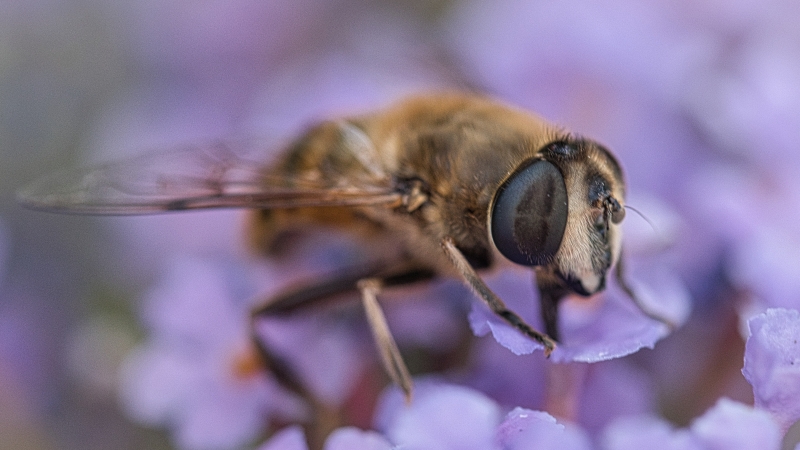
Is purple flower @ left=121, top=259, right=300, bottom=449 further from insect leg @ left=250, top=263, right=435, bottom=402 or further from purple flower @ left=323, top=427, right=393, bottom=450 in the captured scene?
purple flower @ left=323, top=427, right=393, bottom=450

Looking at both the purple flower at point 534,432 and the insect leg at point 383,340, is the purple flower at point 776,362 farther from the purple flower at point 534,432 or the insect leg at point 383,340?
the insect leg at point 383,340

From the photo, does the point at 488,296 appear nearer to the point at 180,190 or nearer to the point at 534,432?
the point at 534,432

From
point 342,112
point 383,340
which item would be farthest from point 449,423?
point 342,112

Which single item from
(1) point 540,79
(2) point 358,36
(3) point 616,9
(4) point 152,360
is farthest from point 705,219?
(2) point 358,36

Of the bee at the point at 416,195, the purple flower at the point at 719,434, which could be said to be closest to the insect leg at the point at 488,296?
the bee at the point at 416,195

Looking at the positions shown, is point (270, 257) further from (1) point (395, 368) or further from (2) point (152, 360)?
(1) point (395, 368)


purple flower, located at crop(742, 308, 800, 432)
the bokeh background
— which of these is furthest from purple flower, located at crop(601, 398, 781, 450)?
the bokeh background
